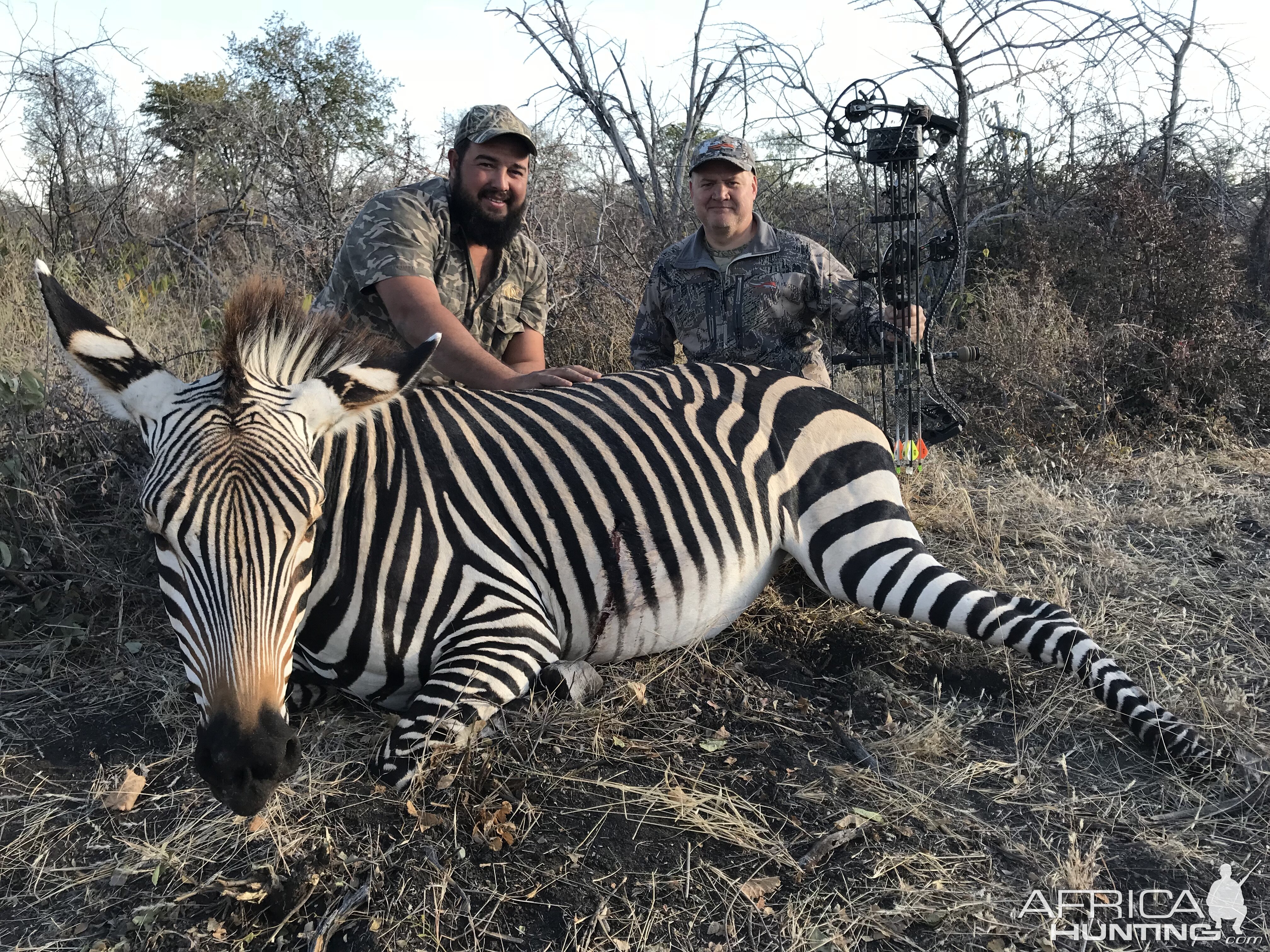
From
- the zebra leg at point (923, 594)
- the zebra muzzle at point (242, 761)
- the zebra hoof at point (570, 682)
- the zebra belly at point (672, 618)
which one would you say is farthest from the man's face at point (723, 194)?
the zebra muzzle at point (242, 761)

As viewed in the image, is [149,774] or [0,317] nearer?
[149,774]

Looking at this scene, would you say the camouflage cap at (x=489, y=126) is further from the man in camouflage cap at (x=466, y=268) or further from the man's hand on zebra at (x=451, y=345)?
the man's hand on zebra at (x=451, y=345)

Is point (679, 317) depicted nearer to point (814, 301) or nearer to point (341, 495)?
point (814, 301)

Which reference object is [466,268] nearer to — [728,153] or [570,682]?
[728,153]

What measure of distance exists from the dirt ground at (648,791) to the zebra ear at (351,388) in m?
1.04

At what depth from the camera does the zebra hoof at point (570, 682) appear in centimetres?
279

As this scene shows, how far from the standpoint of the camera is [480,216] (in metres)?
Result: 4.43

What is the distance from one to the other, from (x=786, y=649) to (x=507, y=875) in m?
1.58

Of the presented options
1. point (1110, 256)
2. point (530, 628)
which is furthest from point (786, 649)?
point (1110, 256)

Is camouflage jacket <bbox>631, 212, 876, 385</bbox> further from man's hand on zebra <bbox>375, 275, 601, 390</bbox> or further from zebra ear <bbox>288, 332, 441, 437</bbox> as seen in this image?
zebra ear <bbox>288, 332, 441, 437</bbox>

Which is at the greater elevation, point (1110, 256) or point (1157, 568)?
point (1110, 256)

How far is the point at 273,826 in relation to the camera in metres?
2.20

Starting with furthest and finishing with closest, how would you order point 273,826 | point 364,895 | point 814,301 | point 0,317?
point 0,317
point 814,301
point 273,826
point 364,895

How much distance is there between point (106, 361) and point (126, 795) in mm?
1234
